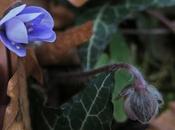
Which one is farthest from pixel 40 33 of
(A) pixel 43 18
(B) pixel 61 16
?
(B) pixel 61 16

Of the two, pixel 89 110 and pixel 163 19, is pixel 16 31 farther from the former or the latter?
pixel 163 19

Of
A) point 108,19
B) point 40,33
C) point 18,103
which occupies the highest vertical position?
point 40,33

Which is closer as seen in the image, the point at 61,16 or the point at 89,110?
the point at 89,110

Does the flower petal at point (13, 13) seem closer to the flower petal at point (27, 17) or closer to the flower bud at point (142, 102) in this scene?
the flower petal at point (27, 17)

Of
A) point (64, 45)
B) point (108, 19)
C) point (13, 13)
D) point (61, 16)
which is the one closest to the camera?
point (13, 13)

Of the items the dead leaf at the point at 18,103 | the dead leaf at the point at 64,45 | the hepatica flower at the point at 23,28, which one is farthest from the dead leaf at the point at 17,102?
the dead leaf at the point at 64,45

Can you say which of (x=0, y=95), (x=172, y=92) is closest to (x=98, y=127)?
(x=0, y=95)
